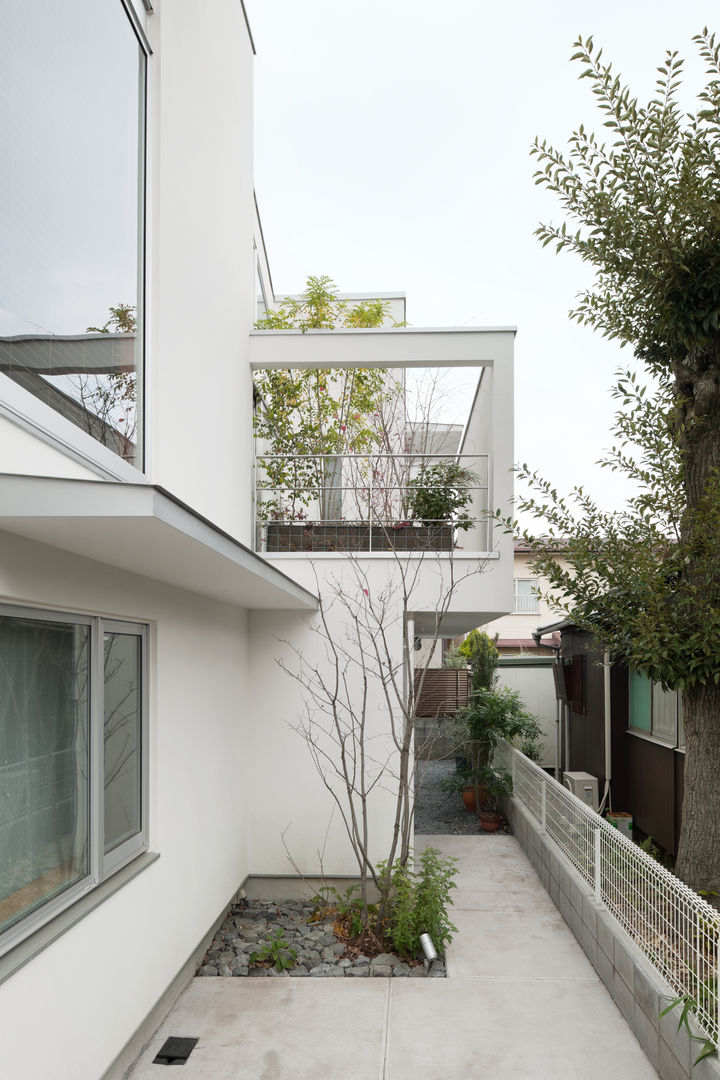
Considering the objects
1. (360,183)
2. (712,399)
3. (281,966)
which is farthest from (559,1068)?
(360,183)

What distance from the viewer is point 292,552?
763 cm

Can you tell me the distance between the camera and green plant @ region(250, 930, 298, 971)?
565 cm

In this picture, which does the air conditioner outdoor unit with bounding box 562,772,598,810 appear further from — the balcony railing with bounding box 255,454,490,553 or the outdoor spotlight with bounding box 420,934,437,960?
the outdoor spotlight with bounding box 420,934,437,960

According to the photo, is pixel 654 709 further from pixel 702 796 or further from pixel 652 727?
pixel 702 796

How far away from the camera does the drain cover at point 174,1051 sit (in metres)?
4.34

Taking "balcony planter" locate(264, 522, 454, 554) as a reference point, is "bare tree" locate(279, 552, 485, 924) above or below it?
below

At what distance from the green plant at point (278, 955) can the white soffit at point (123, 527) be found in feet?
9.48

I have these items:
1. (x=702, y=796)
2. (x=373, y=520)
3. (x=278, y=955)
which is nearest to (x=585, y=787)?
(x=702, y=796)

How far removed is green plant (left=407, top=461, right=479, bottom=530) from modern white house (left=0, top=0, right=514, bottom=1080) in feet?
1.00

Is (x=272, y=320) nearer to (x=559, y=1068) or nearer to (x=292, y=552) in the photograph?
(x=292, y=552)

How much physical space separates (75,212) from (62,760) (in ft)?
7.73

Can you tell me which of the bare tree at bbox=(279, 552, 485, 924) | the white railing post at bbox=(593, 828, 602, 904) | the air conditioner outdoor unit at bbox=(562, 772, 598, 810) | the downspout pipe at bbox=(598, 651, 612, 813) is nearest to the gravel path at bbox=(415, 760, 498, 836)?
the air conditioner outdoor unit at bbox=(562, 772, 598, 810)

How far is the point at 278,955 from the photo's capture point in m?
5.70

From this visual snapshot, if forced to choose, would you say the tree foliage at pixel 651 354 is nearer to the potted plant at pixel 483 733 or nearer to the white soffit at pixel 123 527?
the white soffit at pixel 123 527
